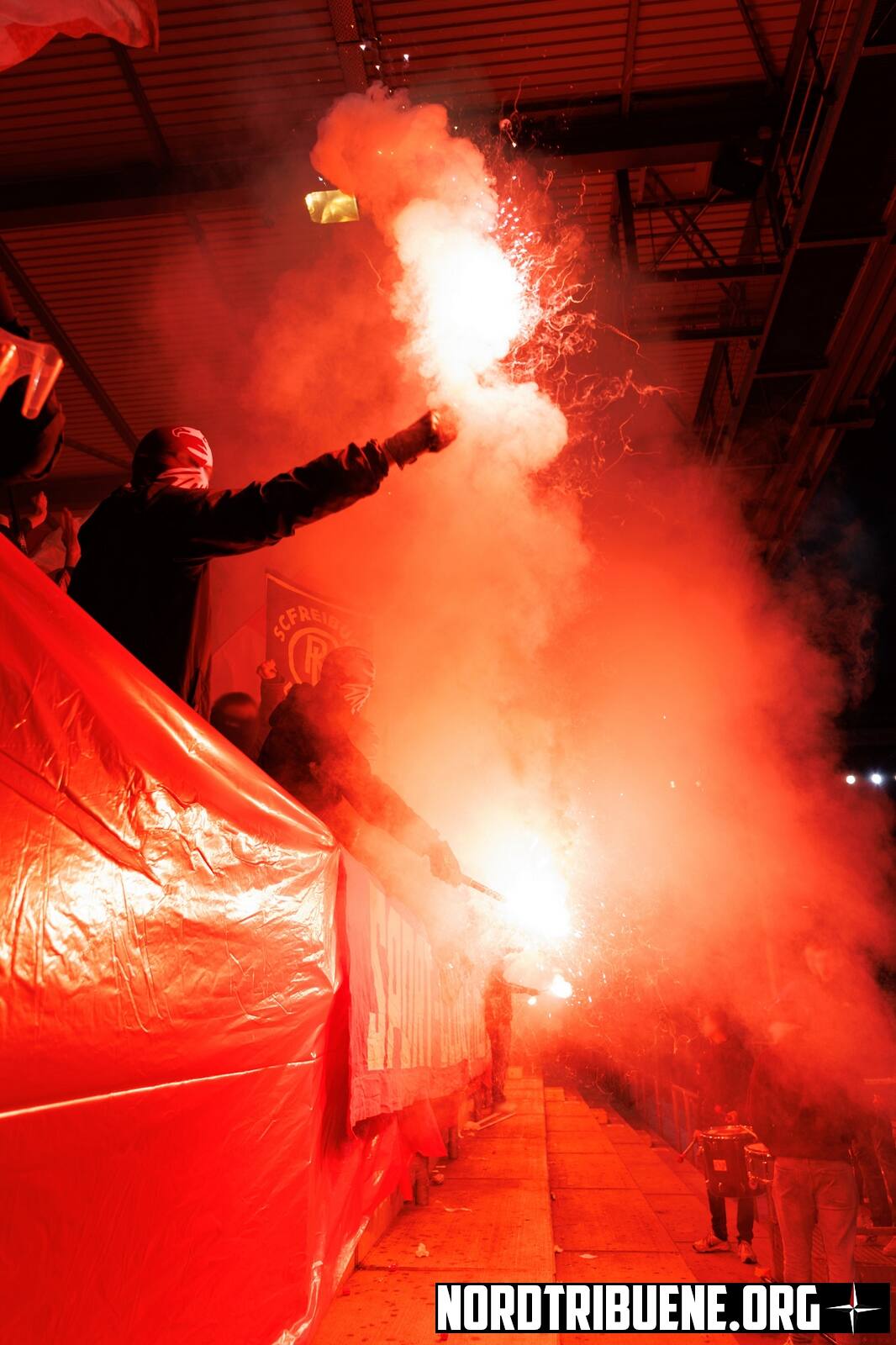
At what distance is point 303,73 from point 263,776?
14.6 ft

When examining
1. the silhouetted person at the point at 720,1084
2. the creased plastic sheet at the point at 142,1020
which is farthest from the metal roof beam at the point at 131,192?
the silhouetted person at the point at 720,1084

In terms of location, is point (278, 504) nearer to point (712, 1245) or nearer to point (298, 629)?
point (298, 629)

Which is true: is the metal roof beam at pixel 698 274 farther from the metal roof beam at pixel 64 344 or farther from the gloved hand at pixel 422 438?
the gloved hand at pixel 422 438

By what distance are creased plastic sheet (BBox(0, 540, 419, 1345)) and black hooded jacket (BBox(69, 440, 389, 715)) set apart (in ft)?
1.34

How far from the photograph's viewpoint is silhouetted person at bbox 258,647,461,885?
2.92m

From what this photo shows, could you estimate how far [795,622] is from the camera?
10.2 meters

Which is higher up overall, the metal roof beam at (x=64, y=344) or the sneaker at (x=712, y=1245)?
the metal roof beam at (x=64, y=344)

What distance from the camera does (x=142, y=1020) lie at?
3.83ft

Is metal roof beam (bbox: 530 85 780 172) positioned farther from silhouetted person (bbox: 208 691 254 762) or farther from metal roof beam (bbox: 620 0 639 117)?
silhouetted person (bbox: 208 691 254 762)

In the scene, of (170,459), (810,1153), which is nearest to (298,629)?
(170,459)

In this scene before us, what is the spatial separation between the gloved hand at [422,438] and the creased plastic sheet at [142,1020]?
2.60ft

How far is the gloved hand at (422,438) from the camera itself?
189 centimetres

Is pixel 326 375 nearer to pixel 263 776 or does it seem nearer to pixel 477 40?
pixel 477 40

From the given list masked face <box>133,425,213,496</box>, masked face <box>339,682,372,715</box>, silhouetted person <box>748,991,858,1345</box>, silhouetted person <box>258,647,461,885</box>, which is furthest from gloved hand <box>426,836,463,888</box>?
silhouetted person <box>748,991,858,1345</box>
